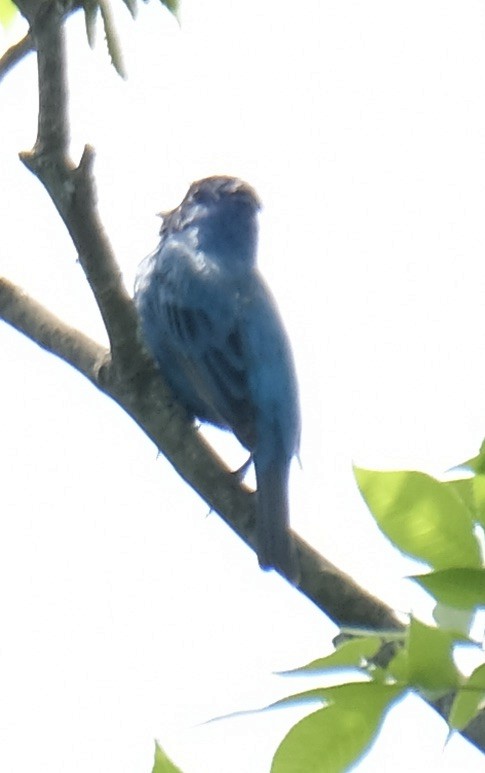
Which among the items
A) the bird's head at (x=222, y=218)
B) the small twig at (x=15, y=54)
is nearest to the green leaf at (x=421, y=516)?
the small twig at (x=15, y=54)

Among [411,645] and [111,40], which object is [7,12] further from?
[411,645]

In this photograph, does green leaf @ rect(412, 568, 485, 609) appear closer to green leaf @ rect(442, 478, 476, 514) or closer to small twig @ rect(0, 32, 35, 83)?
green leaf @ rect(442, 478, 476, 514)

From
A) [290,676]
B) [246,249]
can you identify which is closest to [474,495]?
[290,676]

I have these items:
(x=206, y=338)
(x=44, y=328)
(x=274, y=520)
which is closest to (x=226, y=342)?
(x=206, y=338)

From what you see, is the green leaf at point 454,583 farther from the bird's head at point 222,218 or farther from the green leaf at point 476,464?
the bird's head at point 222,218

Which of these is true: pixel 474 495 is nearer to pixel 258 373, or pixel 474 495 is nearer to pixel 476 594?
pixel 476 594

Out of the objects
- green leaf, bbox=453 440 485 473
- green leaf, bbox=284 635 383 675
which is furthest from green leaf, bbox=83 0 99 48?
green leaf, bbox=284 635 383 675
